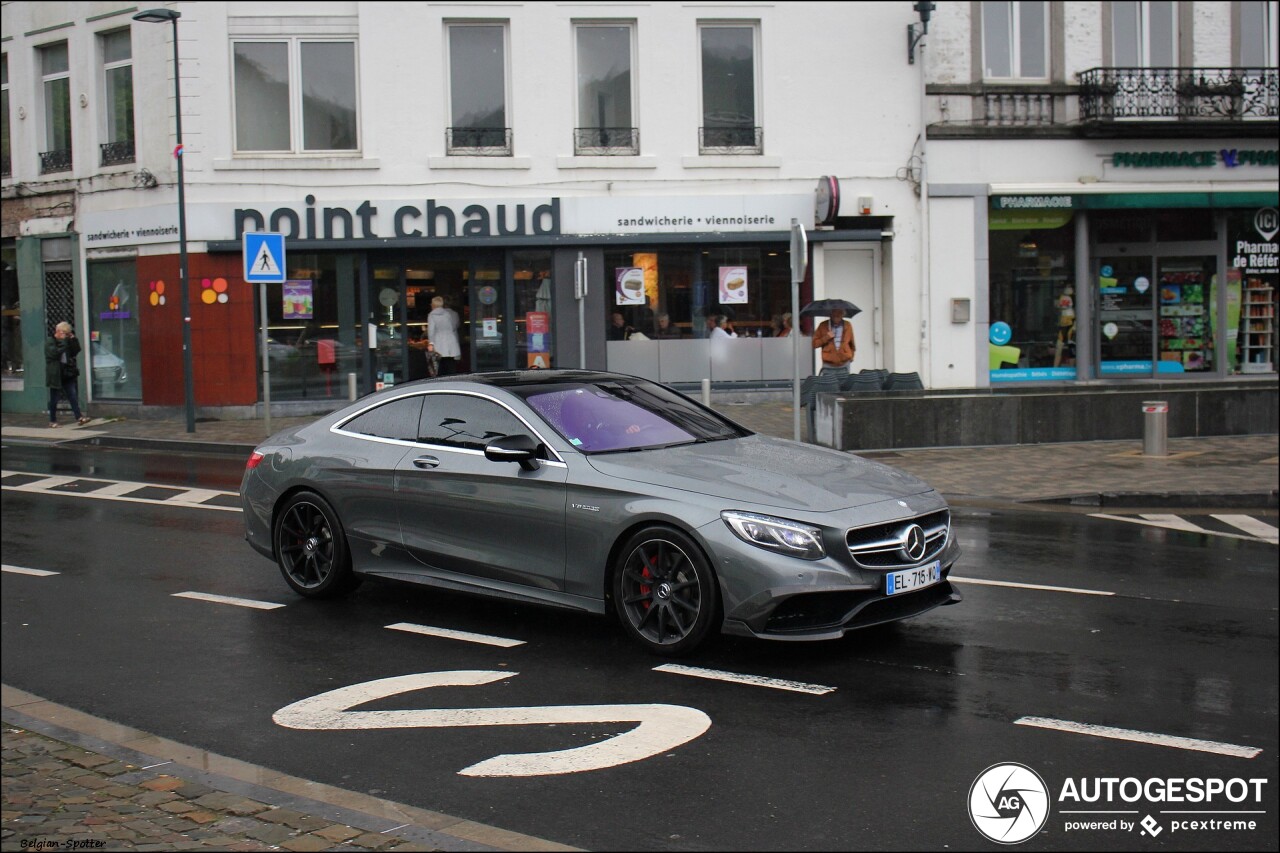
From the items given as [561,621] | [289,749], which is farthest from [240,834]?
[561,621]

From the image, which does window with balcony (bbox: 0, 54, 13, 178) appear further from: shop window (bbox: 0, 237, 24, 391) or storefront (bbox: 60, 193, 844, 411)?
storefront (bbox: 60, 193, 844, 411)

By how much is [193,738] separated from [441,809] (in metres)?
1.54

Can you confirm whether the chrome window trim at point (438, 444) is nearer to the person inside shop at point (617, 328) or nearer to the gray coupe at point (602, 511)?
the gray coupe at point (602, 511)

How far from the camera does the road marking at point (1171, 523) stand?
1122 centimetres

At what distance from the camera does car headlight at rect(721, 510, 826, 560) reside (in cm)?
653

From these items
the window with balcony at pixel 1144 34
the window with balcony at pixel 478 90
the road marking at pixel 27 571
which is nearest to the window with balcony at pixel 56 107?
the window with balcony at pixel 478 90

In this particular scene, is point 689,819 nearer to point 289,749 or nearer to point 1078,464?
point 289,749

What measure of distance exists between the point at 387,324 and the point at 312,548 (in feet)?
51.9

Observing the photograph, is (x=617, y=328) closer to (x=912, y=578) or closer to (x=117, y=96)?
(x=117, y=96)

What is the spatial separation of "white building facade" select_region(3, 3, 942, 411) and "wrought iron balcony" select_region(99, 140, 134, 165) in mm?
54

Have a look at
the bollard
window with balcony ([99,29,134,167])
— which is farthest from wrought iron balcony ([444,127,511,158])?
the bollard

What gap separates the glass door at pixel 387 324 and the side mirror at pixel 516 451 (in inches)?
656

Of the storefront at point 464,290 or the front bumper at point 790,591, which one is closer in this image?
the front bumper at point 790,591

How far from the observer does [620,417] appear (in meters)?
7.84
